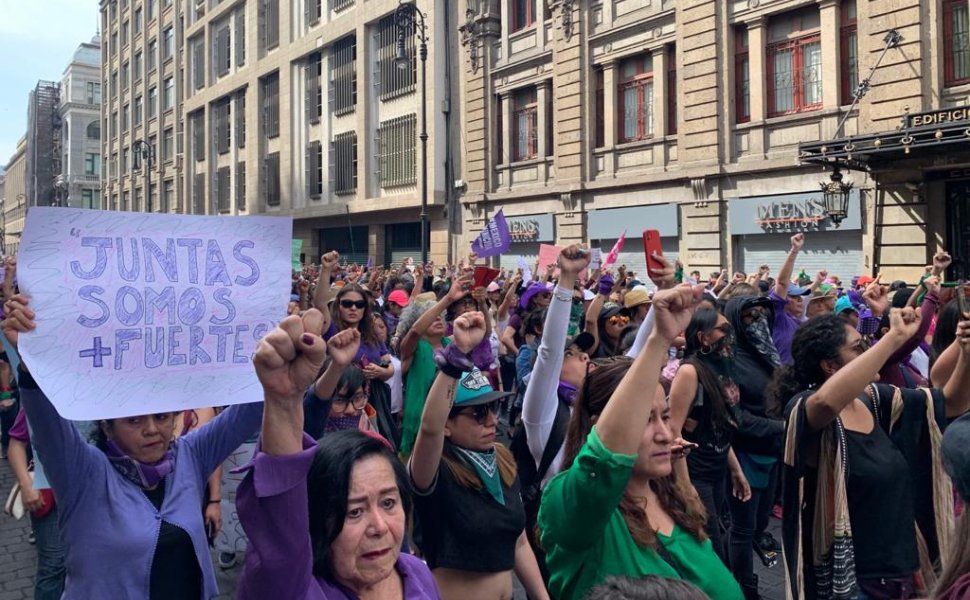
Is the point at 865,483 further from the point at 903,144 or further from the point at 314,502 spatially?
the point at 903,144

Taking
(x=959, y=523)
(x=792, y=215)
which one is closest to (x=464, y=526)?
(x=959, y=523)

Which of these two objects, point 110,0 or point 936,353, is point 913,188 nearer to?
point 936,353

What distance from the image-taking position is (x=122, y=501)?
2.49 m

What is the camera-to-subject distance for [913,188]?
14.2 m

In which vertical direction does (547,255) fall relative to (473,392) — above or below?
above

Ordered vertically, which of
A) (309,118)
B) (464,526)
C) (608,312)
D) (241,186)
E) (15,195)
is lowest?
(464,526)

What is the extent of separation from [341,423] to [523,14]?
2137 centimetres

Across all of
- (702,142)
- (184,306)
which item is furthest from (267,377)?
(702,142)

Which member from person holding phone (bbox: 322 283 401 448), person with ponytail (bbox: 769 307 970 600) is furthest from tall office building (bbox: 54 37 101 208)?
person with ponytail (bbox: 769 307 970 600)

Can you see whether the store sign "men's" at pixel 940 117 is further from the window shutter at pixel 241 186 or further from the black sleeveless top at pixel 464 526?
the window shutter at pixel 241 186

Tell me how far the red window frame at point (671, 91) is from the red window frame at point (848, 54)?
13.9 feet

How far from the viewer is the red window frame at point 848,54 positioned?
15445mm

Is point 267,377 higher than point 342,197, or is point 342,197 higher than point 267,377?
point 342,197

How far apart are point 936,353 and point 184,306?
4381 mm
